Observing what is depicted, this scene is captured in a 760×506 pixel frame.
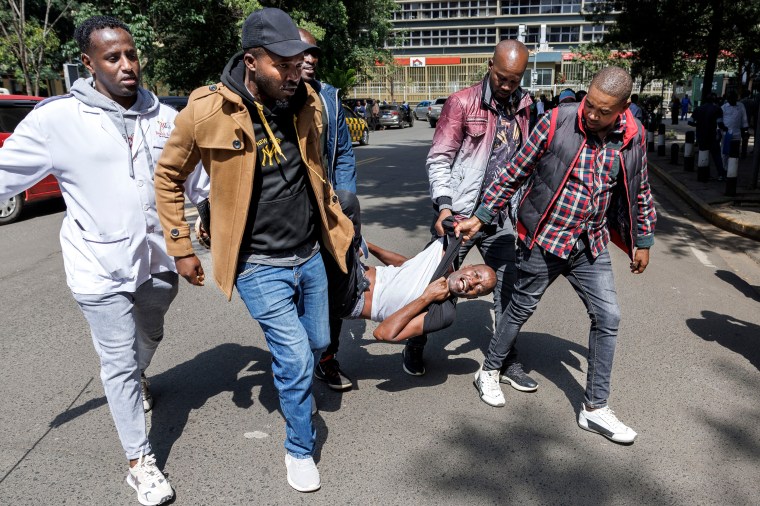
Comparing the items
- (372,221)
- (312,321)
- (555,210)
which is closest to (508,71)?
(555,210)

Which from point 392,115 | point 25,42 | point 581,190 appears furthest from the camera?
point 392,115

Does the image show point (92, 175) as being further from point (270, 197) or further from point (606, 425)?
point (606, 425)

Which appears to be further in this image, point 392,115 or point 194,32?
point 392,115

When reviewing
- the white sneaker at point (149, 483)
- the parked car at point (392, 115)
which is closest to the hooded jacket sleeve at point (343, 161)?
the white sneaker at point (149, 483)

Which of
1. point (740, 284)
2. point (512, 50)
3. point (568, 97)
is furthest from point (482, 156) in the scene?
point (568, 97)

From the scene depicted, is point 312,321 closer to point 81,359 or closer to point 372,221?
point 81,359

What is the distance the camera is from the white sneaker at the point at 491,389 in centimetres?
356

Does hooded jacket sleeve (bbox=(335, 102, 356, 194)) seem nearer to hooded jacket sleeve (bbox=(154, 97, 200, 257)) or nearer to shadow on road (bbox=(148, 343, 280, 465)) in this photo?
hooded jacket sleeve (bbox=(154, 97, 200, 257))

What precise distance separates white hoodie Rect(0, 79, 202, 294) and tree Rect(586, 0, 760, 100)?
16.1 meters

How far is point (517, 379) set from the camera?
3.80 meters

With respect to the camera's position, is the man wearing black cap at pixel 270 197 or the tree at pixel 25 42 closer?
the man wearing black cap at pixel 270 197

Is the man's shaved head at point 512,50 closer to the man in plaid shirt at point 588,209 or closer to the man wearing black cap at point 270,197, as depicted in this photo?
the man in plaid shirt at point 588,209

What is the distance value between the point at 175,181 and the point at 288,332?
2.59 ft

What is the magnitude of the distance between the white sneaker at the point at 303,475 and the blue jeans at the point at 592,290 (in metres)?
1.41
